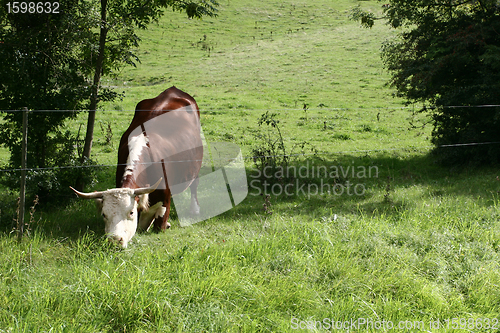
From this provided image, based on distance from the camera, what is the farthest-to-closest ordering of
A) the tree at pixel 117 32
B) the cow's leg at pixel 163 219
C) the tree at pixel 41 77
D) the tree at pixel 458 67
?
the tree at pixel 458 67 < the tree at pixel 117 32 < the tree at pixel 41 77 < the cow's leg at pixel 163 219

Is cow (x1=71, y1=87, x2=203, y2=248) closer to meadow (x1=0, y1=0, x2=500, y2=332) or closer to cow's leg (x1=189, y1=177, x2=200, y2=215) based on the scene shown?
cow's leg (x1=189, y1=177, x2=200, y2=215)

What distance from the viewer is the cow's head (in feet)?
17.0

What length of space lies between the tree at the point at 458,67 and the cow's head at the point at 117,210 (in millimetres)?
7957

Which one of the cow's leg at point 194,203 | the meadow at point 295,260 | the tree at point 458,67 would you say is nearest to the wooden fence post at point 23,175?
the meadow at point 295,260

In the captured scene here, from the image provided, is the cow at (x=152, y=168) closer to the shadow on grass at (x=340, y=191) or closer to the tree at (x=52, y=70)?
the shadow on grass at (x=340, y=191)

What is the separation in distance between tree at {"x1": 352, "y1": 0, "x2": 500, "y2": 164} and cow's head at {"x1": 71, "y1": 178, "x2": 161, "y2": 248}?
26.1ft

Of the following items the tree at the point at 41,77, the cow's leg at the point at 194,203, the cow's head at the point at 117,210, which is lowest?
the cow's leg at the point at 194,203

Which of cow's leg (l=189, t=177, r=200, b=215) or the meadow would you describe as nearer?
the meadow

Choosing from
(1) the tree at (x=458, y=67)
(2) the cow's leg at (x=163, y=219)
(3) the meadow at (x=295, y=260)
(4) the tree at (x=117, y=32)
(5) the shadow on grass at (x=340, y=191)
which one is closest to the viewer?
(3) the meadow at (x=295, y=260)

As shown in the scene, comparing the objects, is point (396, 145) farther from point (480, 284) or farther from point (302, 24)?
point (302, 24)

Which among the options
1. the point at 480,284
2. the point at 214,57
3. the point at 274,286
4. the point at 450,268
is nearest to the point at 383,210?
the point at 450,268

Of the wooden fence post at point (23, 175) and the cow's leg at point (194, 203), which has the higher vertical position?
the wooden fence post at point (23, 175)

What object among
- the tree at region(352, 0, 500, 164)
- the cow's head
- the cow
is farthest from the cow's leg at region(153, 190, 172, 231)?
the tree at region(352, 0, 500, 164)

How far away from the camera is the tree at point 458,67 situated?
10000mm
